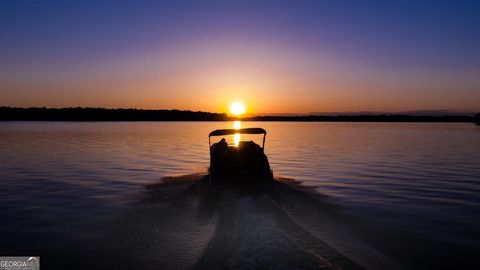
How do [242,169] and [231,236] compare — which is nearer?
[231,236]

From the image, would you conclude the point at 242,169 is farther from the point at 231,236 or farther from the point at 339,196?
the point at 231,236

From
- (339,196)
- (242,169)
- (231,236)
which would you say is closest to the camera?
(231,236)

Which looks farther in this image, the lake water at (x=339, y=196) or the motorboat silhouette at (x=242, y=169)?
the motorboat silhouette at (x=242, y=169)

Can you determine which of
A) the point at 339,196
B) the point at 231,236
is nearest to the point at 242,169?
the point at 339,196

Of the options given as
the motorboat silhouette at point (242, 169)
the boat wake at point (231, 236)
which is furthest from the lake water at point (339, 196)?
the motorboat silhouette at point (242, 169)

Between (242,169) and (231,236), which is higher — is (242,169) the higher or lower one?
the higher one

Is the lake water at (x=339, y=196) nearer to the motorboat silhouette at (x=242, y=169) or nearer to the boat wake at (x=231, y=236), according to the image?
the boat wake at (x=231, y=236)

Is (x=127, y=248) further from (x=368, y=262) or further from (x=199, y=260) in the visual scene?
(x=368, y=262)

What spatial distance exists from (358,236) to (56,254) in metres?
8.44

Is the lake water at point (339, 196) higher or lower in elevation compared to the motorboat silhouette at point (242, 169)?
lower

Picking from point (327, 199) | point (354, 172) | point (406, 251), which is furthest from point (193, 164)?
point (406, 251)

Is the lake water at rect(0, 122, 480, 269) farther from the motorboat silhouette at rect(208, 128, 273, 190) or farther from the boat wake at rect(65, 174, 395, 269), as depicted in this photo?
the motorboat silhouette at rect(208, 128, 273, 190)

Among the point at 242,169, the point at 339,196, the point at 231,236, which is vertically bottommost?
the point at 339,196

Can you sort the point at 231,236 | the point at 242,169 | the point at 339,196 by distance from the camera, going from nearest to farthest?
the point at 231,236
the point at 242,169
the point at 339,196
